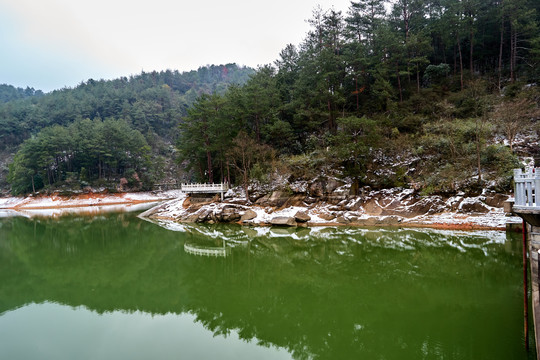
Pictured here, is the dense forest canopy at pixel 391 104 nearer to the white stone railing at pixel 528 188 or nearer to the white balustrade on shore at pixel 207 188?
the white balustrade on shore at pixel 207 188

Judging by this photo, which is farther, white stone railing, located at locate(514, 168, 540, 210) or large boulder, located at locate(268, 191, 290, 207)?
large boulder, located at locate(268, 191, 290, 207)

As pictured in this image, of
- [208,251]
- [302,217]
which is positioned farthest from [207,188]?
[208,251]

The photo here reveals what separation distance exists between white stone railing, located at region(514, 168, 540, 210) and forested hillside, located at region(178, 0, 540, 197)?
14.8 meters

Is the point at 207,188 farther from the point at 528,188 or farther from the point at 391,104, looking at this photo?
the point at 528,188

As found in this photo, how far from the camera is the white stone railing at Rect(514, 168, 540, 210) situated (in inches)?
175

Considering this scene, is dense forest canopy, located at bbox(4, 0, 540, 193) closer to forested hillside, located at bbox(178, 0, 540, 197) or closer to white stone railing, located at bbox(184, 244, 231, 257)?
forested hillside, located at bbox(178, 0, 540, 197)

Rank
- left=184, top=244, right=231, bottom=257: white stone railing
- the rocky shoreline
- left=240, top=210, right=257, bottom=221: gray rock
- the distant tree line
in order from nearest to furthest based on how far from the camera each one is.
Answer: left=184, top=244, right=231, bottom=257: white stone railing < the rocky shoreline < left=240, top=210, right=257, bottom=221: gray rock < the distant tree line

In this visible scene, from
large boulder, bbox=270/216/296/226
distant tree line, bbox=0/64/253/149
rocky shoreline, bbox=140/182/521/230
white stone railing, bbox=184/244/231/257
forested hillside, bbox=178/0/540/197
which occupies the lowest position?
Answer: white stone railing, bbox=184/244/231/257

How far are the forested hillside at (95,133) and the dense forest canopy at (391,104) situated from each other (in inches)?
334

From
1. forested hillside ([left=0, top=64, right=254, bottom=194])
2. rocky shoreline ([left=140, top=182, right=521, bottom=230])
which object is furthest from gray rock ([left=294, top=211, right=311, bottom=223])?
forested hillside ([left=0, top=64, right=254, bottom=194])

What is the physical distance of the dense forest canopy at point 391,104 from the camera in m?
19.7

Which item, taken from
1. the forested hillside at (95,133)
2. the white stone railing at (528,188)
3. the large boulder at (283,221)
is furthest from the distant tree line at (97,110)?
the white stone railing at (528,188)

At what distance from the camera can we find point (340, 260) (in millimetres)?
11859

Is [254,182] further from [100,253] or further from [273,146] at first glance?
[100,253]
